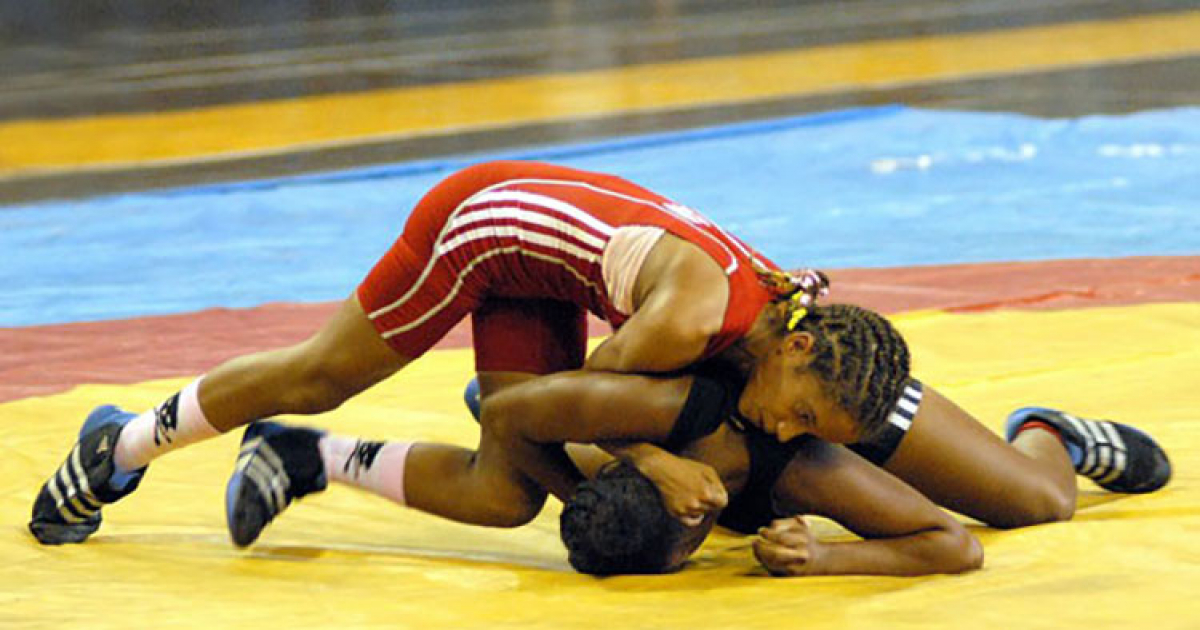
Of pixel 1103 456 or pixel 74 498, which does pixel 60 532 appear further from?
pixel 1103 456

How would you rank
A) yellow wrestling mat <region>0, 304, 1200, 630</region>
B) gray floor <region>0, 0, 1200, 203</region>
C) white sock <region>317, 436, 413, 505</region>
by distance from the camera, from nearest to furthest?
1. yellow wrestling mat <region>0, 304, 1200, 630</region>
2. white sock <region>317, 436, 413, 505</region>
3. gray floor <region>0, 0, 1200, 203</region>

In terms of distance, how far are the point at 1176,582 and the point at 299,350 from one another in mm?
1382

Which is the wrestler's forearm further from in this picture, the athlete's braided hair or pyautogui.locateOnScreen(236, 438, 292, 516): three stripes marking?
pyautogui.locateOnScreen(236, 438, 292, 516): three stripes marking

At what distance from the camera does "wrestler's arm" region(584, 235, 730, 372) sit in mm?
2588

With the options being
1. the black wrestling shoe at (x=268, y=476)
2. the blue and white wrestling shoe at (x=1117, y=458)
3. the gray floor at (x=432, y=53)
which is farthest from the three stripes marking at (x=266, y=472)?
the gray floor at (x=432, y=53)

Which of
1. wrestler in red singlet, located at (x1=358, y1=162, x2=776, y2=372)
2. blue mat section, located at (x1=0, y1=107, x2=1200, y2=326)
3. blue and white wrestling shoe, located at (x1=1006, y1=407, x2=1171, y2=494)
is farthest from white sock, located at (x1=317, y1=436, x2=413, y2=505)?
blue mat section, located at (x1=0, y1=107, x2=1200, y2=326)

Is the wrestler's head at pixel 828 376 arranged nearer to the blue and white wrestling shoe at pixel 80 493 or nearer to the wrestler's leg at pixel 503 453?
the wrestler's leg at pixel 503 453

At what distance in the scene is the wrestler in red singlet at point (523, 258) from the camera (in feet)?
9.05

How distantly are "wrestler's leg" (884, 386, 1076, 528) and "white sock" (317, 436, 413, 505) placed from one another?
77cm

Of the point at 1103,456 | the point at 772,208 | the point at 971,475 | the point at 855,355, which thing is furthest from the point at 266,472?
the point at 772,208

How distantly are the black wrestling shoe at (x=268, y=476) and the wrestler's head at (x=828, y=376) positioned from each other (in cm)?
72

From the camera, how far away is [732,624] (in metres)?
2.35

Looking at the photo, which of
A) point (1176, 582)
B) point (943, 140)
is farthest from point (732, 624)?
point (943, 140)

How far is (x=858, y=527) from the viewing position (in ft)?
8.92
